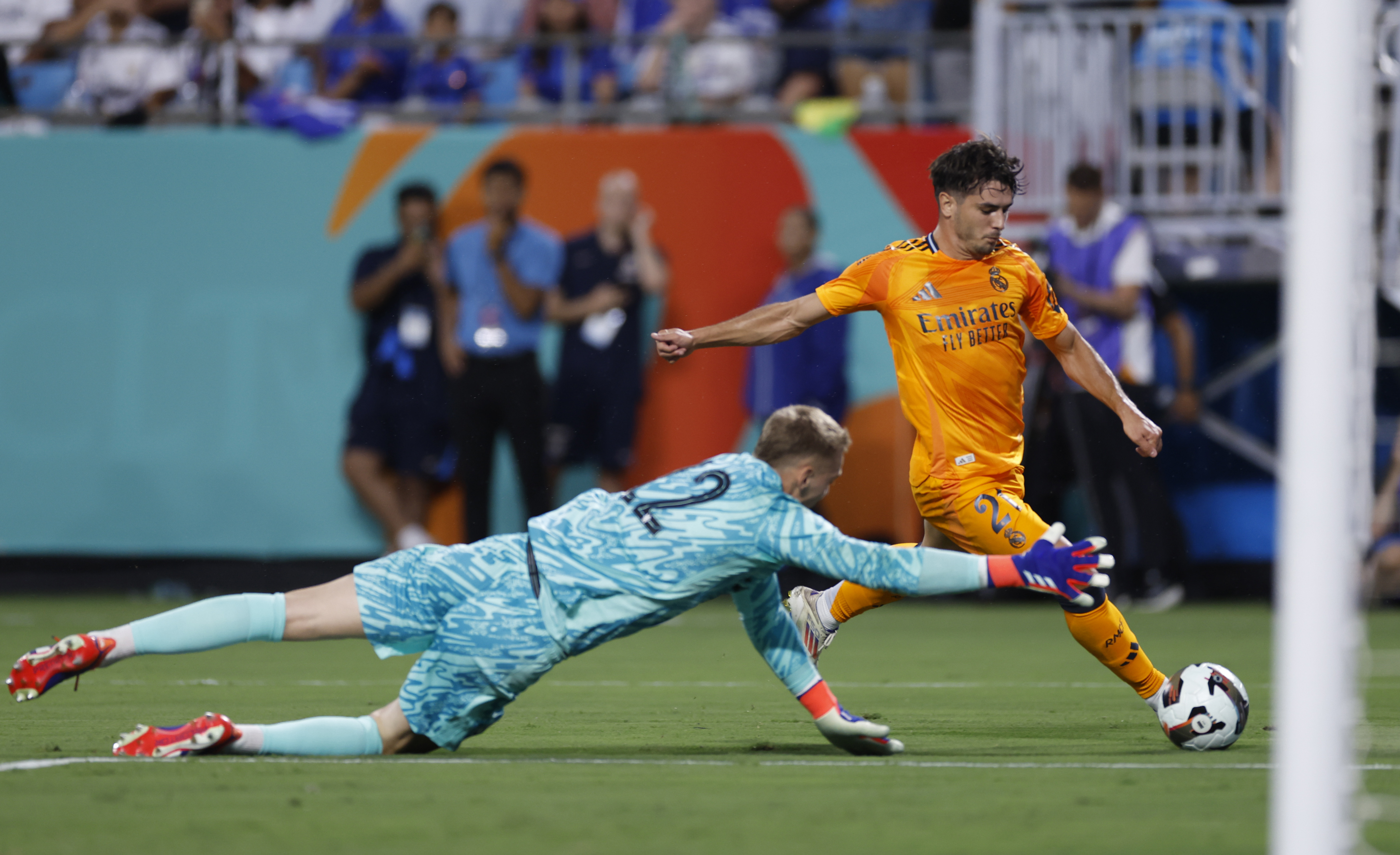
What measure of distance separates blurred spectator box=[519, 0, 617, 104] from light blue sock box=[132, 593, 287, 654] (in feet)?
29.4

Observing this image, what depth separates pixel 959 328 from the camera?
21.1 ft

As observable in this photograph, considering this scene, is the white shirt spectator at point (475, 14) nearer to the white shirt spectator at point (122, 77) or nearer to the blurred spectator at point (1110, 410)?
the white shirt spectator at point (122, 77)

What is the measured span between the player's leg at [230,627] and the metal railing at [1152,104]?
8.47 metres

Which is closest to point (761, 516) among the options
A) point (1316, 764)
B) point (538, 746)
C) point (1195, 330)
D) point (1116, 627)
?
point (538, 746)

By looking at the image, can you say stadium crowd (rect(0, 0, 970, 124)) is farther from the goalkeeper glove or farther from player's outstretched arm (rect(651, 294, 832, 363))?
the goalkeeper glove

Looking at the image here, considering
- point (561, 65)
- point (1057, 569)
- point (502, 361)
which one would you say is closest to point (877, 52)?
point (561, 65)

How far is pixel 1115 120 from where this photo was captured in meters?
12.7

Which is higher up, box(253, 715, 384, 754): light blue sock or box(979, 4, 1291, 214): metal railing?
box(979, 4, 1291, 214): metal railing

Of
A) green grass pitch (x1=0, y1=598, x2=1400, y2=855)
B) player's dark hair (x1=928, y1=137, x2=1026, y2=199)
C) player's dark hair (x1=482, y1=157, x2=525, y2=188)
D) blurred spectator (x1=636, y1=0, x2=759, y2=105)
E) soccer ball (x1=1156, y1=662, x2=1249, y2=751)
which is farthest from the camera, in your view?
blurred spectator (x1=636, y1=0, x2=759, y2=105)

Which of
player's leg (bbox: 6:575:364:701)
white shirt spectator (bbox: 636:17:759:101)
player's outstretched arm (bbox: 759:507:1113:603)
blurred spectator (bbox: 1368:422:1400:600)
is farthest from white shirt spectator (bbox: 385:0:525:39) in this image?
player's outstretched arm (bbox: 759:507:1113:603)

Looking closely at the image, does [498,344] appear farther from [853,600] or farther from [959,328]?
[959,328]

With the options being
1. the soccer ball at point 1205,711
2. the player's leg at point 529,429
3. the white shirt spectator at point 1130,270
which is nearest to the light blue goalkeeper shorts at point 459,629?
the soccer ball at point 1205,711

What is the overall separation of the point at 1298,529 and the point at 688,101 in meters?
10.5

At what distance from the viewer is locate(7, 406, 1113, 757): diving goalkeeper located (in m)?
5.17
